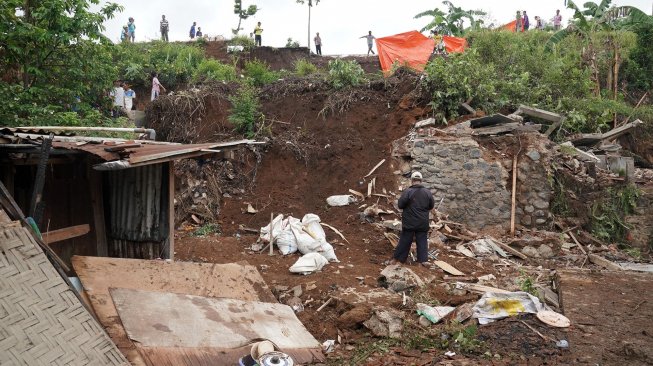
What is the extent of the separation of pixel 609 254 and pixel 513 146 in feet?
9.36

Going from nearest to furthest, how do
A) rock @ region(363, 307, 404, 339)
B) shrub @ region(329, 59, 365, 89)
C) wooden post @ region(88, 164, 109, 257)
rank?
rock @ region(363, 307, 404, 339) < wooden post @ region(88, 164, 109, 257) < shrub @ region(329, 59, 365, 89)

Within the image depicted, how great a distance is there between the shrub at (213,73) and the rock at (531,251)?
32.0ft

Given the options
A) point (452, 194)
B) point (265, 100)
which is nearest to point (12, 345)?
point (452, 194)

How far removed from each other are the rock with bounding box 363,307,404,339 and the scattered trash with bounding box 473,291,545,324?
91cm

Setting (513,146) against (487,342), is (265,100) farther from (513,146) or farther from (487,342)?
(487,342)

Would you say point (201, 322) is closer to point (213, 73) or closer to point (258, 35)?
point (213, 73)

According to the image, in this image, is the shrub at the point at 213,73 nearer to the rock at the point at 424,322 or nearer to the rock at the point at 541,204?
the rock at the point at 541,204

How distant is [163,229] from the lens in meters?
7.22

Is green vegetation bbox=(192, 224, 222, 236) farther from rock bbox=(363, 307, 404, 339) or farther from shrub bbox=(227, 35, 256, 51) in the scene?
shrub bbox=(227, 35, 256, 51)

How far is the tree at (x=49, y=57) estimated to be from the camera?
8852 millimetres

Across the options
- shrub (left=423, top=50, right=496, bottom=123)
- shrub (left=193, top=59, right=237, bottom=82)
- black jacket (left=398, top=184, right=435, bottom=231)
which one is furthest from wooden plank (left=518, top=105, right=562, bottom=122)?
shrub (left=193, top=59, right=237, bottom=82)

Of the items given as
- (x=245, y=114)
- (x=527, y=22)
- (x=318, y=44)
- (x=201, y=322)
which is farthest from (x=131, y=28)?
(x=201, y=322)

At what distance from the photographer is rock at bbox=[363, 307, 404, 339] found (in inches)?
248

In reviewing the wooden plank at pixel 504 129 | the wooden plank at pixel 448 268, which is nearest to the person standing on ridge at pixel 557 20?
the wooden plank at pixel 504 129
